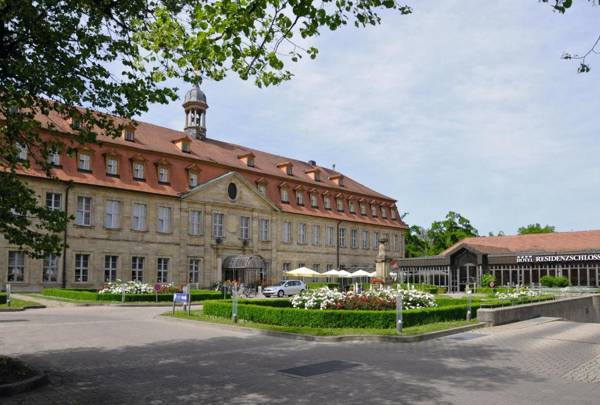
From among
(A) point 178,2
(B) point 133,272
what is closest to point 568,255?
(B) point 133,272

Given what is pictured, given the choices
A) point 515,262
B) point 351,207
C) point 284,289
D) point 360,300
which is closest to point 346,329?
point 360,300

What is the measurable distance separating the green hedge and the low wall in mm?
1390

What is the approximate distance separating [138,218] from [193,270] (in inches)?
241

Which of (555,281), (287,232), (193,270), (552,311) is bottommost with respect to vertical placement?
(552,311)

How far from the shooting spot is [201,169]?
43344mm

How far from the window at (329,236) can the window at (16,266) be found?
28.5 m

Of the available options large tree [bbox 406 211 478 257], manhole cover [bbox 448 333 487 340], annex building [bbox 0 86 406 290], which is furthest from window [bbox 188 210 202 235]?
large tree [bbox 406 211 478 257]

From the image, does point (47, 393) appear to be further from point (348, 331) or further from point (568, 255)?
point (568, 255)

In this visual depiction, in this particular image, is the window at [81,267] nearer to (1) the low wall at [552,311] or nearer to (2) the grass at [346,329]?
(2) the grass at [346,329]

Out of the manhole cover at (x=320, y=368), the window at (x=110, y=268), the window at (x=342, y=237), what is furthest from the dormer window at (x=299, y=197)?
the manhole cover at (x=320, y=368)

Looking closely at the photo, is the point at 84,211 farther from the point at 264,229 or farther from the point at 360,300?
the point at 360,300

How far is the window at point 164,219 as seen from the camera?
40.2 metres

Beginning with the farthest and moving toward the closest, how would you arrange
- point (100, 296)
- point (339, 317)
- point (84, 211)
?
point (84, 211), point (100, 296), point (339, 317)

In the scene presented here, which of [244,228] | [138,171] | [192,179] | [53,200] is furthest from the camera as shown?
[244,228]
